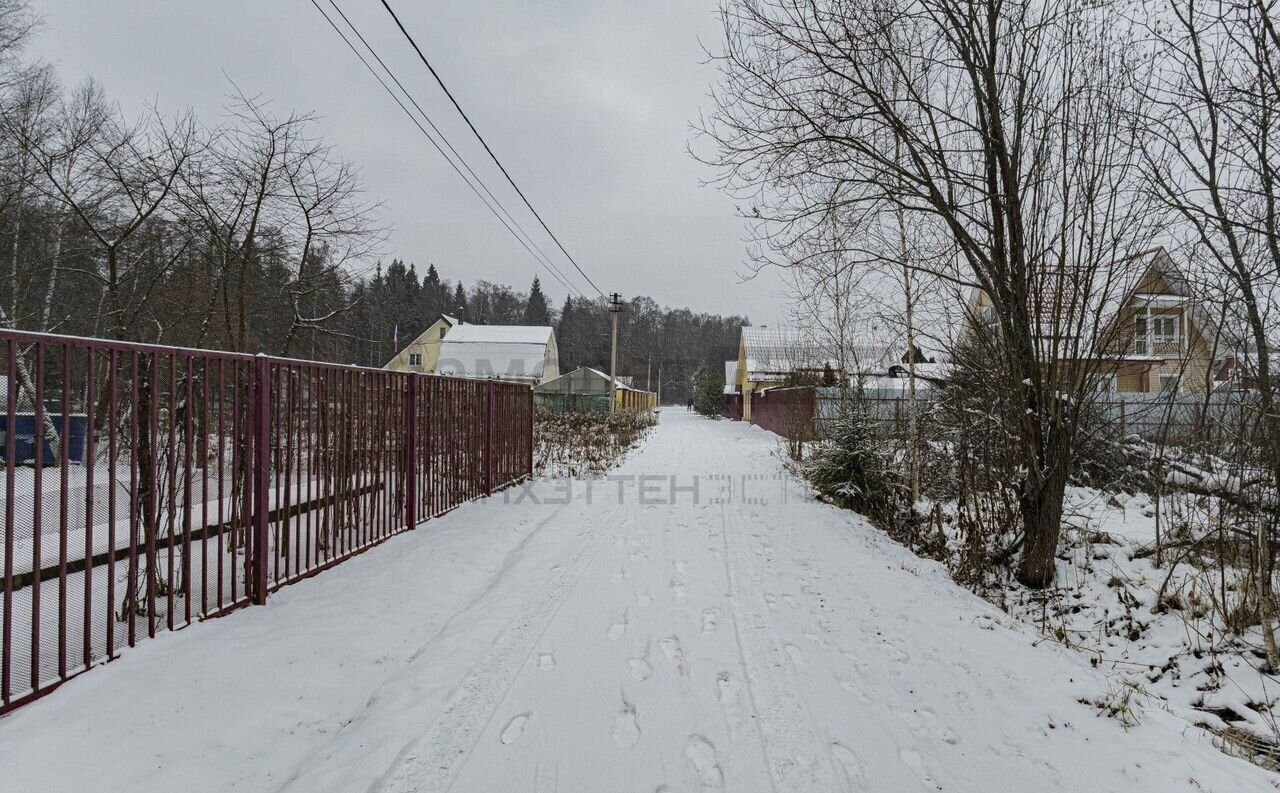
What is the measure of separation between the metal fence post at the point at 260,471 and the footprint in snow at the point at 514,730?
2239 millimetres

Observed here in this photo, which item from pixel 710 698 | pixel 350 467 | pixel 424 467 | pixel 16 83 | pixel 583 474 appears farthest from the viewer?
pixel 583 474

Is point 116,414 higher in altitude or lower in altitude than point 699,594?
higher

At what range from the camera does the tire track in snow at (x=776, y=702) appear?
7.35 feet

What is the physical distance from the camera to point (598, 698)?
277 centimetres

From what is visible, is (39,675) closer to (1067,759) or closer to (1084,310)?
(1067,759)

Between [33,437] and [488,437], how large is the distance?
17.8ft

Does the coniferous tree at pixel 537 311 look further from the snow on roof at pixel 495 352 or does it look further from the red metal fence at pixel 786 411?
the red metal fence at pixel 786 411

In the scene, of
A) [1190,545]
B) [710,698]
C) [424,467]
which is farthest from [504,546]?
[1190,545]

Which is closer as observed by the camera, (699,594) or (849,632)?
(849,632)

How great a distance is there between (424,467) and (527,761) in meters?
4.31

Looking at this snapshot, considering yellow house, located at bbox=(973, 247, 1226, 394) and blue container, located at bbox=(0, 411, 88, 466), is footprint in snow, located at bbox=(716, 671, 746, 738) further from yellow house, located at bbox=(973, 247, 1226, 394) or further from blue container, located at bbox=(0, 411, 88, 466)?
yellow house, located at bbox=(973, 247, 1226, 394)

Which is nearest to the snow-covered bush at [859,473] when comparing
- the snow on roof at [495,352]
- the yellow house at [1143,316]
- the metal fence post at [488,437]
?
the yellow house at [1143,316]

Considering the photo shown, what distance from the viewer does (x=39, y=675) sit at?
248 centimetres

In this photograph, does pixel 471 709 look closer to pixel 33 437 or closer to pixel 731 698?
pixel 731 698
